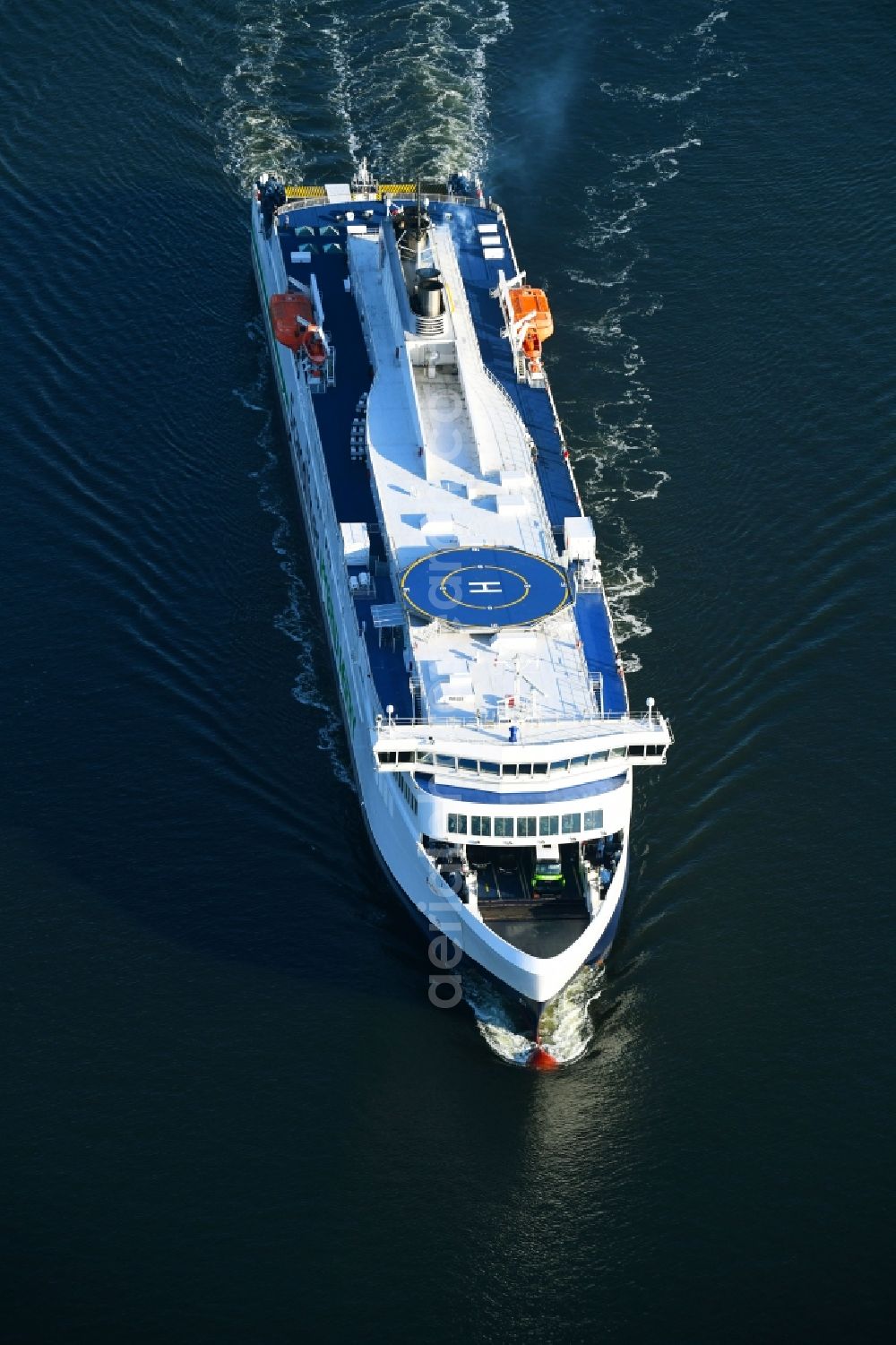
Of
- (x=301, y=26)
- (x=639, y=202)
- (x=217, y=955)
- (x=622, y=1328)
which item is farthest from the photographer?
(x=301, y=26)

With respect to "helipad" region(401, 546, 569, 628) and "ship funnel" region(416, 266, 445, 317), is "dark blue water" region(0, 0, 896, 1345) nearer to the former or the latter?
Result: "helipad" region(401, 546, 569, 628)

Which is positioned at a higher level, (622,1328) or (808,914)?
(808,914)

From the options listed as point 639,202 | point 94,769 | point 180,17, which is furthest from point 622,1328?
point 180,17

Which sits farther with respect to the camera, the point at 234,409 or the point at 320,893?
the point at 234,409

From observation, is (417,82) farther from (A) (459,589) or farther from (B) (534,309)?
(A) (459,589)

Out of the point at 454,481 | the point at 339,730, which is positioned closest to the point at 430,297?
the point at 454,481

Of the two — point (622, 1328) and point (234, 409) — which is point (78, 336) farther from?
point (622, 1328)
